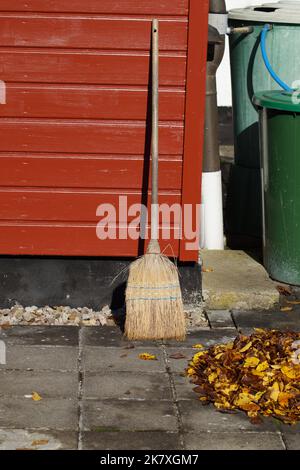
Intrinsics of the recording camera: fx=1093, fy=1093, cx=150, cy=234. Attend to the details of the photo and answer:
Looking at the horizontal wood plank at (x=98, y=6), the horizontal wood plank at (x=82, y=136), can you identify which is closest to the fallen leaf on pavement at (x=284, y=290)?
the horizontal wood plank at (x=82, y=136)

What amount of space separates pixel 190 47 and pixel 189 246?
1327 millimetres

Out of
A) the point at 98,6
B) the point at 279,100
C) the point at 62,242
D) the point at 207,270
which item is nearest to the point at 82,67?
the point at 98,6

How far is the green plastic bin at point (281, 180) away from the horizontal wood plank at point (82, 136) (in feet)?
2.66

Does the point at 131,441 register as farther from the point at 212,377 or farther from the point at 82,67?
the point at 82,67

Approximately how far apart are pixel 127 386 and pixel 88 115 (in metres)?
1.91

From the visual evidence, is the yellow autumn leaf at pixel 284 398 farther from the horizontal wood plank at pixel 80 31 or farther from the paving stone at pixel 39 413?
the horizontal wood plank at pixel 80 31

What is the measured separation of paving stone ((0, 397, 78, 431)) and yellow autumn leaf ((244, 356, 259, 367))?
1.00 metres

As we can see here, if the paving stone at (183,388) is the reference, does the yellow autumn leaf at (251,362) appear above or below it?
above

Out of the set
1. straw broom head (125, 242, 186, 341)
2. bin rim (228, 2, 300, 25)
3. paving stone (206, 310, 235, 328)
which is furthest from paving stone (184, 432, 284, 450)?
bin rim (228, 2, 300, 25)

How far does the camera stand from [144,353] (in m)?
6.70

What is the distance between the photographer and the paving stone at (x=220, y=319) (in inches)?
284
